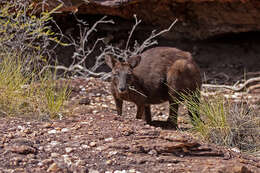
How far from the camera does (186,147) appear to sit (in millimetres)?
4898

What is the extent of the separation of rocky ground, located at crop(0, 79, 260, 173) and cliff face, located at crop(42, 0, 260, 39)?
4.17 metres

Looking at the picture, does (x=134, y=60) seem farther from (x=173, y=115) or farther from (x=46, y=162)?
(x=46, y=162)

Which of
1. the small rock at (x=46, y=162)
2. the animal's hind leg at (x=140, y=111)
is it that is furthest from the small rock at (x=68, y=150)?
the animal's hind leg at (x=140, y=111)

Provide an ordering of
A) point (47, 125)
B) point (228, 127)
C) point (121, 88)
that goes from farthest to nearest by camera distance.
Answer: point (121, 88) < point (228, 127) < point (47, 125)

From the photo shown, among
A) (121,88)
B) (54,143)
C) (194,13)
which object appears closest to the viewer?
(54,143)

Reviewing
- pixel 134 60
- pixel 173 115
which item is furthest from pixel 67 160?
pixel 173 115

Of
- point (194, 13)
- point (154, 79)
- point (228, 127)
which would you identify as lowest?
point (228, 127)

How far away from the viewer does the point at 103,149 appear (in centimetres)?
459

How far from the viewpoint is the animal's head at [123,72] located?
6.35 m

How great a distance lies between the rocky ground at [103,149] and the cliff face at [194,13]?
13.7 feet

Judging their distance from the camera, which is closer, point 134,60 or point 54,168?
point 54,168

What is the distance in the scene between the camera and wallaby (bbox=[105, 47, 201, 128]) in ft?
21.3

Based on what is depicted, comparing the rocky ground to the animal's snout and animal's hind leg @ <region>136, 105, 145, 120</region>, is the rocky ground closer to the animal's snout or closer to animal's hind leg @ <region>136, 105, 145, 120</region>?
the animal's snout

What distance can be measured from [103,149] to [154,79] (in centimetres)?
258
